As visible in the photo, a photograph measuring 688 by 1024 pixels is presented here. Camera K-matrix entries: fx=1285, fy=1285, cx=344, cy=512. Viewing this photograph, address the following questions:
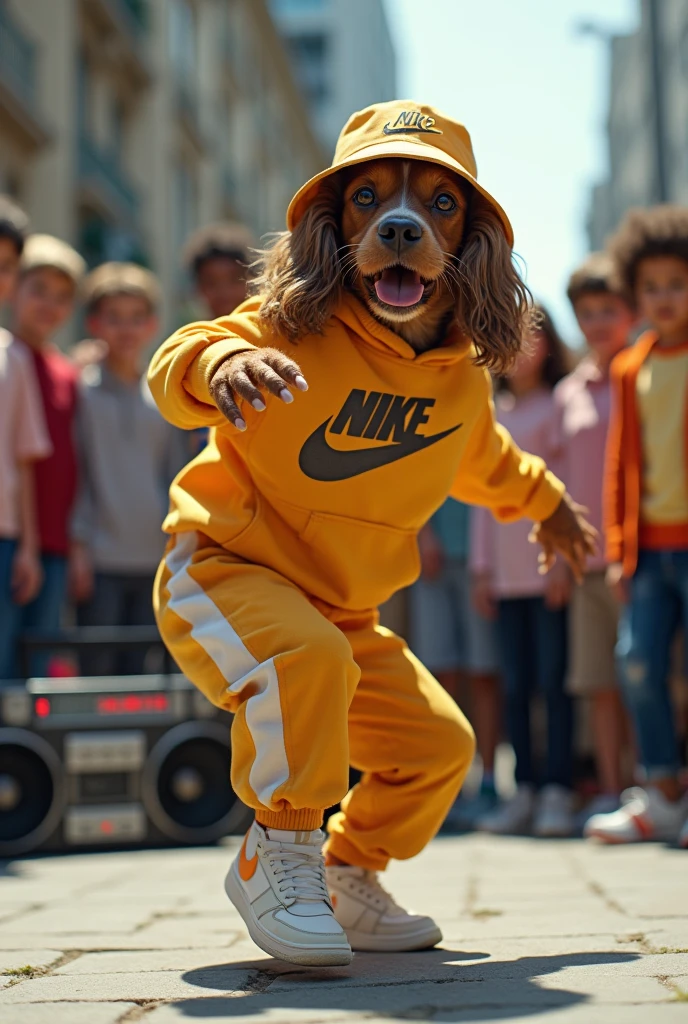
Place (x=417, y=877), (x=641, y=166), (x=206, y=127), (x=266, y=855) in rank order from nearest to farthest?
(x=266, y=855) → (x=417, y=877) → (x=206, y=127) → (x=641, y=166)

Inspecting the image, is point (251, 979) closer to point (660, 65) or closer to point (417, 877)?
point (417, 877)

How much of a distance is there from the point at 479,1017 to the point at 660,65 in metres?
9.77

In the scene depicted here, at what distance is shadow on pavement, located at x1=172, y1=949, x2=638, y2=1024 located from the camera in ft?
6.26

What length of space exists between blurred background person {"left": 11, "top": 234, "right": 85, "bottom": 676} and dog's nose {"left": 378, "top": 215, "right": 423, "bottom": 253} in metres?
3.08

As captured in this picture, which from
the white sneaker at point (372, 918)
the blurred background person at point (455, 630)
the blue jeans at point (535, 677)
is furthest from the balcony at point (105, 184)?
the white sneaker at point (372, 918)

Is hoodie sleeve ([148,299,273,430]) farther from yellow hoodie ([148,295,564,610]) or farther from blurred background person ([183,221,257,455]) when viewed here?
blurred background person ([183,221,257,455])

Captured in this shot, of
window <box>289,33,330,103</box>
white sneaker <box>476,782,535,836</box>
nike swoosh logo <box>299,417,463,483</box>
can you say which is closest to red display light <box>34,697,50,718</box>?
white sneaker <box>476,782,535,836</box>

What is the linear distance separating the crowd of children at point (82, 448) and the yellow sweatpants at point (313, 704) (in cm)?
252

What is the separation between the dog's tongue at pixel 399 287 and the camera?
8.40 feet

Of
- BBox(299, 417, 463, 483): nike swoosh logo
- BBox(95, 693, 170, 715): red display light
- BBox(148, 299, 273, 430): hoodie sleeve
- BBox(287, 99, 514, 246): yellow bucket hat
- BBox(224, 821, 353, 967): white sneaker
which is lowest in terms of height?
BBox(224, 821, 353, 967): white sneaker

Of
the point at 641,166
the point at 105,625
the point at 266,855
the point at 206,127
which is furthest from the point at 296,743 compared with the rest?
the point at 641,166

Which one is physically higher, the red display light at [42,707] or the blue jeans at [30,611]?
the blue jeans at [30,611]

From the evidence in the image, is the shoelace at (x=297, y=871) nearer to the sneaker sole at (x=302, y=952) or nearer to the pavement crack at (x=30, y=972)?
the sneaker sole at (x=302, y=952)

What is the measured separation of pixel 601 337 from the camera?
549cm
